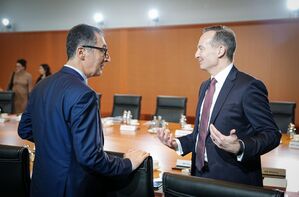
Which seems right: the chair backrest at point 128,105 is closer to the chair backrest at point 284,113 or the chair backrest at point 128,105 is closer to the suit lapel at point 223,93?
the chair backrest at point 284,113

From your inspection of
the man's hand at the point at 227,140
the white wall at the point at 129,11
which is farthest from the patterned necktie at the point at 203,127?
the white wall at the point at 129,11

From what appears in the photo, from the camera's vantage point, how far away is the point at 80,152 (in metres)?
1.31

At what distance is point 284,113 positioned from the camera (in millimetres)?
3885

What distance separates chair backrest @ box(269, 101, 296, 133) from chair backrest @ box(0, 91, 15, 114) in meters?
3.88

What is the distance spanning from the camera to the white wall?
207 inches

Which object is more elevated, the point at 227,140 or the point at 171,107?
the point at 227,140

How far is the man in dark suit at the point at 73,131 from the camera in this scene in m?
1.32

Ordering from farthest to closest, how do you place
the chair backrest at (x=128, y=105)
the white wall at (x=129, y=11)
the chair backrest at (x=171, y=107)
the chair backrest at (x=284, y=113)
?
the white wall at (x=129, y=11)
the chair backrest at (x=128, y=105)
the chair backrest at (x=171, y=107)
the chair backrest at (x=284, y=113)

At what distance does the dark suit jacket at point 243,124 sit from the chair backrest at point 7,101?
4228 mm

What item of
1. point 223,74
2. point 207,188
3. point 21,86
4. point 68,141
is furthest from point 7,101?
point 207,188

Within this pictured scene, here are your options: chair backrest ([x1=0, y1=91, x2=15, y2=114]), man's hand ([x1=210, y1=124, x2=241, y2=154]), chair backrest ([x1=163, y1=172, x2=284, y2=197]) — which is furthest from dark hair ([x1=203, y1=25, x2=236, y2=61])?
chair backrest ([x1=0, y1=91, x2=15, y2=114])

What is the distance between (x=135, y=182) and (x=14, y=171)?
0.66 m

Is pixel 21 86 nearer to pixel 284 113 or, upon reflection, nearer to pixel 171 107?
pixel 171 107

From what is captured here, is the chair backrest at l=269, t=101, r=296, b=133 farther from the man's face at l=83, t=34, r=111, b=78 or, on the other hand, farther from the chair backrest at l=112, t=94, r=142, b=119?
the man's face at l=83, t=34, r=111, b=78
